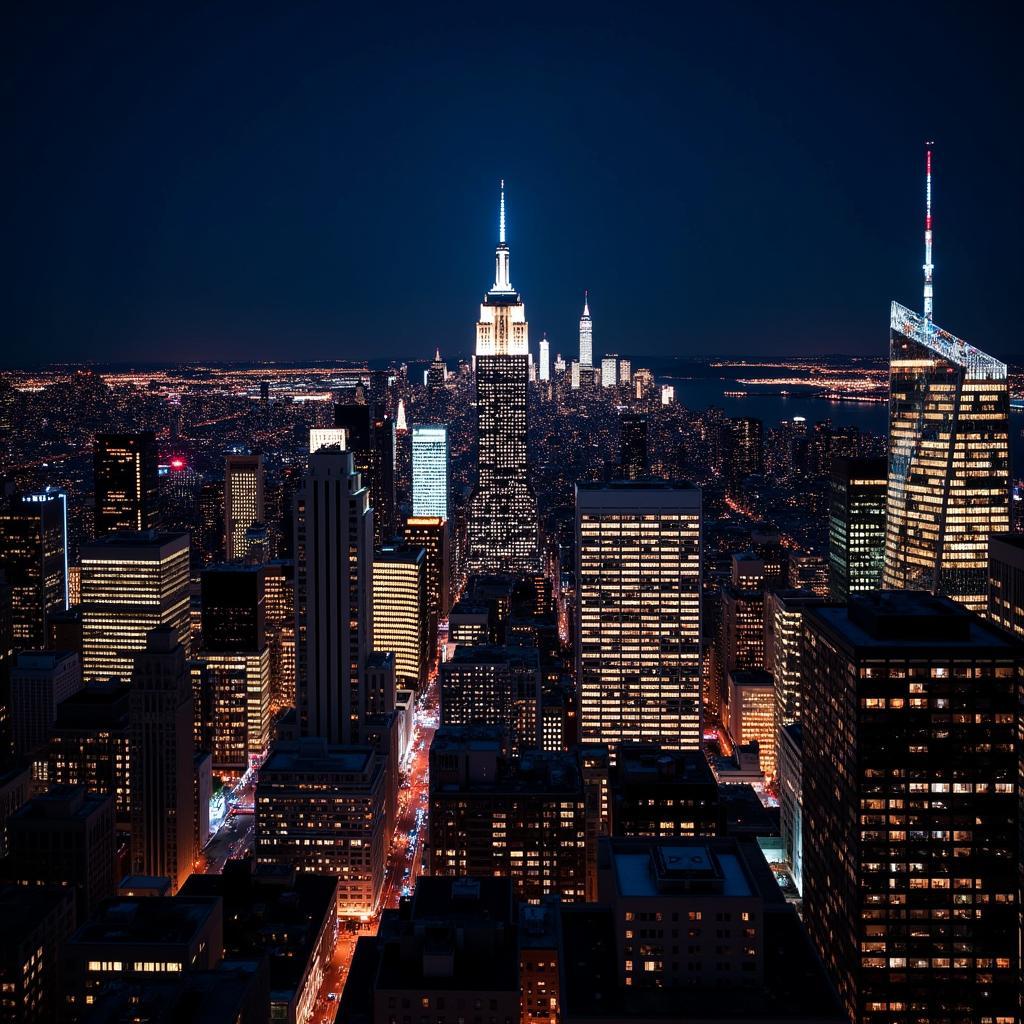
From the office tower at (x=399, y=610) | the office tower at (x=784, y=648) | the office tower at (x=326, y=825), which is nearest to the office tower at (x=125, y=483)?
the office tower at (x=399, y=610)

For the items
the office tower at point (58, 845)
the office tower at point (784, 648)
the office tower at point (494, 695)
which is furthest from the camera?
the office tower at point (494, 695)

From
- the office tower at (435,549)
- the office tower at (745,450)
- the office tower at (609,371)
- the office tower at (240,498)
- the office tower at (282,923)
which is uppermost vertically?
the office tower at (609,371)

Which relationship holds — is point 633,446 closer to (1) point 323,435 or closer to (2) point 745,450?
(2) point 745,450

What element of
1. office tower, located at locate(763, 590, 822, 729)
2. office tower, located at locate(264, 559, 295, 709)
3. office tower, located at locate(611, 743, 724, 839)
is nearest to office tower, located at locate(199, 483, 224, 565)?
office tower, located at locate(264, 559, 295, 709)

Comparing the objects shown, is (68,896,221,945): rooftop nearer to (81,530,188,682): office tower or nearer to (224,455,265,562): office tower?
(81,530,188,682): office tower

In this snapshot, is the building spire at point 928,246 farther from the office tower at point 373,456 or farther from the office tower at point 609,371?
the office tower at point 609,371

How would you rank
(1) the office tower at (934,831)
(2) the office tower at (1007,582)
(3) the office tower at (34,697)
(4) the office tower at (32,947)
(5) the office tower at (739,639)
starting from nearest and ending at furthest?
(1) the office tower at (934,831)
(4) the office tower at (32,947)
(2) the office tower at (1007,582)
(3) the office tower at (34,697)
(5) the office tower at (739,639)
